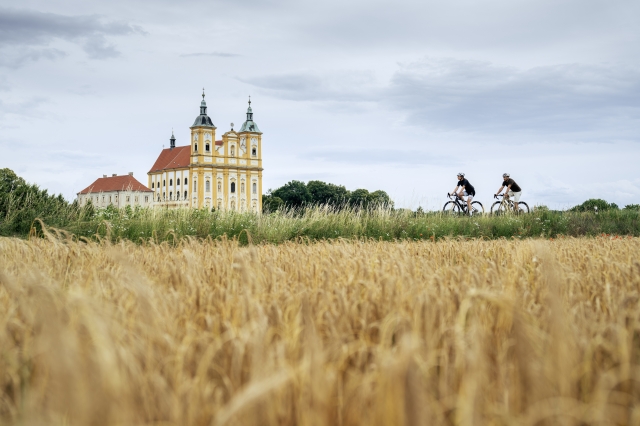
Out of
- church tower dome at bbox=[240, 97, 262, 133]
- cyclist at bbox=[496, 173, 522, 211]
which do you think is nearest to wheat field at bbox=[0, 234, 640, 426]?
cyclist at bbox=[496, 173, 522, 211]

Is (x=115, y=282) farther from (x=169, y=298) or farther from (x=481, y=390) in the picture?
(x=481, y=390)

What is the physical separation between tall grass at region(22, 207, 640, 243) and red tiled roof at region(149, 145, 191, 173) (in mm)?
74477

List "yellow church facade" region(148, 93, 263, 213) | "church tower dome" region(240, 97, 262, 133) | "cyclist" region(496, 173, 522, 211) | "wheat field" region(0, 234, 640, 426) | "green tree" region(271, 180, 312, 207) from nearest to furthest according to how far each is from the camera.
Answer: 1. "wheat field" region(0, 234, 640, 426)
2. "cyclist" region(496, 173, 522, 211)
3. "yellow church facade" region(148, 93, 263, 213)
4. "green tree" region(271, 180, 312, 207)
5. "church tower dome" region(240, 97, 262, 133)

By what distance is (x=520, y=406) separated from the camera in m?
1.74

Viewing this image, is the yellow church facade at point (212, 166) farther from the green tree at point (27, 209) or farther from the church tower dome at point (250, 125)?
the green tree at point (27, 209)

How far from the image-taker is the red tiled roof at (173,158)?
87625 mm

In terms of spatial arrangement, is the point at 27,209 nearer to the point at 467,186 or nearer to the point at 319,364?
the point at 319,364

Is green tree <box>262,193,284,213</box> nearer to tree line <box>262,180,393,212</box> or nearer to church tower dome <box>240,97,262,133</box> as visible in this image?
tree line <box>262,180,393,212</box>

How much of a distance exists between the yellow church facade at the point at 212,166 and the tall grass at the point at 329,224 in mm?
68627

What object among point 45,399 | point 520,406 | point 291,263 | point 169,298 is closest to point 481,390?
point 520,406

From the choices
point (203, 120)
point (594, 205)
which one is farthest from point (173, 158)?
point (594, 205)

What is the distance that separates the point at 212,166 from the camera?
280 ft

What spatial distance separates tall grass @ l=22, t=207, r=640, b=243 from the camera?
11234mm

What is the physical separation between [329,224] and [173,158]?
269ft
